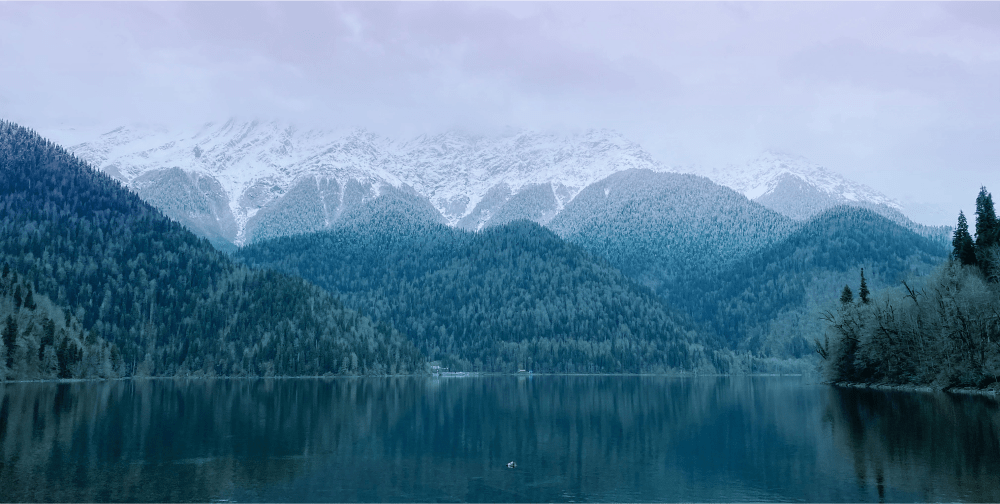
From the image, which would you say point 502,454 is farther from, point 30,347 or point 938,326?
point 30,347

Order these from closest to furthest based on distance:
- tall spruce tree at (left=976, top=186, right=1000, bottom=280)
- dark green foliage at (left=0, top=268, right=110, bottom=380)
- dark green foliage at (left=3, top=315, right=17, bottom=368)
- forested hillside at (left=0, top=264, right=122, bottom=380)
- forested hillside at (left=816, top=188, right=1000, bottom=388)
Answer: forested hillside at (left=816, top=188, right=1000, bottom=388) < tall spruce tree at (left=976, top=186, right=1000, bottom=280) < dark green foliage at (left=3, top=315, right=17, bottom=368) < forested hillside at (left=0, top=264, right=122, bottom=380) < dark green foliage at (left=0, top=268, right=110, bottom=380)

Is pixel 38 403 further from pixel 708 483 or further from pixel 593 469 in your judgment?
pixel 708 483

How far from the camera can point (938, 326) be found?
118188 millimetres

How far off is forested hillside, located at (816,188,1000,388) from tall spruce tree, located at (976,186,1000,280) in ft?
0.10

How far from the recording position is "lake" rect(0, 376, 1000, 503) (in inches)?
1895

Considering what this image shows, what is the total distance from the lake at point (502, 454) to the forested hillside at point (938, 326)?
1187 cm

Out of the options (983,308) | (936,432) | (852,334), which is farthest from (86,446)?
(852,334)

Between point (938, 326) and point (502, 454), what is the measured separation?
86516 mm

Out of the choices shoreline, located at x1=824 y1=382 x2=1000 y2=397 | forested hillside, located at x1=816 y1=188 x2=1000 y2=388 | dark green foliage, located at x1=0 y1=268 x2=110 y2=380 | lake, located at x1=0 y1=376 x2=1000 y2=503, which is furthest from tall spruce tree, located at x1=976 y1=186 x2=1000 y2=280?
dark green foliage, located at x1=0 y1=268 x2=110 y2=380

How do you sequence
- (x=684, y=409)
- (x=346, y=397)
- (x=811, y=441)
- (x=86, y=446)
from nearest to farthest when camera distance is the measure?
(x=86, y=446) < (x=811, y=441) < (x=684, y=409) < (x=346, y=397)

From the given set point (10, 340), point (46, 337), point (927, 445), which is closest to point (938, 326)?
point (927, 445)

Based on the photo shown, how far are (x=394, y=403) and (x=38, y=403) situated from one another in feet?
172

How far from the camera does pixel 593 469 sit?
5756 centimetres

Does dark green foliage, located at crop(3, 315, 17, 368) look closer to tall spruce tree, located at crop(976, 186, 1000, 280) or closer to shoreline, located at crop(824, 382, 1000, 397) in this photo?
shoreline, located at crop(824, 382, 1000, 397)
